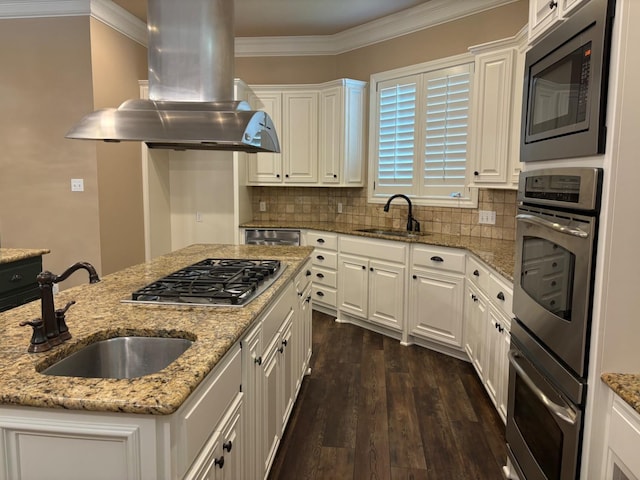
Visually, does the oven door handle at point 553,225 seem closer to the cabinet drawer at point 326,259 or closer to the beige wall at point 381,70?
the beige wall at point 381,70

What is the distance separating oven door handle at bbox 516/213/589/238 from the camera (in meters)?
1.34

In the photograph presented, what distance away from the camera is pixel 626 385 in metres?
1.21

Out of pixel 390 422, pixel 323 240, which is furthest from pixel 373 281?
pixel 390 422

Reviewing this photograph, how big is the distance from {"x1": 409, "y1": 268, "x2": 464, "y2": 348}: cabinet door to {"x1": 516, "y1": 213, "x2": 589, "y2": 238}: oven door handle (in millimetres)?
1577

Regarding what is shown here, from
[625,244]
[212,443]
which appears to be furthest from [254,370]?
[625,244]

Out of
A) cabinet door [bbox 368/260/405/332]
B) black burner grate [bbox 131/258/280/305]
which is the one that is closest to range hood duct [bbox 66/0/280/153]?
black burner grate [bbox 131/258/280/305]

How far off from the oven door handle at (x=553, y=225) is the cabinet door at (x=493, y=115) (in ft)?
4.77

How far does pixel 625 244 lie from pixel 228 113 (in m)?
1.50

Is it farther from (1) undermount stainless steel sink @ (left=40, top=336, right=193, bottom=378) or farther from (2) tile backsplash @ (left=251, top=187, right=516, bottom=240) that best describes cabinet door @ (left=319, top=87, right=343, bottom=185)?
(1) undermount stainless steel sink @ (left=40, top=336, right=193, bottom=378)

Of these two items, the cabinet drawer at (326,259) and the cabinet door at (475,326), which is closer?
the cabinet door at (475,326)

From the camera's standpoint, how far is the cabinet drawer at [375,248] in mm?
3742

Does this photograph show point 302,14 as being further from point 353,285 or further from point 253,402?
point 253,402

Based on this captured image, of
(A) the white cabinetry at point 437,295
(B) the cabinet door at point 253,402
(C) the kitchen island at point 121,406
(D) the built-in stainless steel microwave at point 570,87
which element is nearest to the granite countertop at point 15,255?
(C) the kitchen island at point 121,406

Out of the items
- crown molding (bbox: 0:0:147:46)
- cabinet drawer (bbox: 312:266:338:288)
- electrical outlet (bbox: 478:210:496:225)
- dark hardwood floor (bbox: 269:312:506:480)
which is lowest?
dark hardwood floor (bbox: 269:312:506:480)
